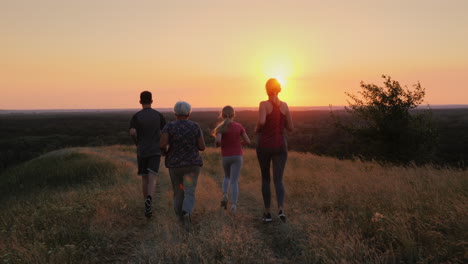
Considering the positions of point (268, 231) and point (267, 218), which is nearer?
point (268, 231)

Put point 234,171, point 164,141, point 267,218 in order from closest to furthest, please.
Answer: point 164,141, point 267,218, point 234,171

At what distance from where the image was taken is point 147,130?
639 centimetres

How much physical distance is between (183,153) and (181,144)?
151mm

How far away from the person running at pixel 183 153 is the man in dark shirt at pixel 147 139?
877 millimetres

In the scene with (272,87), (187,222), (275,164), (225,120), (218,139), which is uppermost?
(272,87)

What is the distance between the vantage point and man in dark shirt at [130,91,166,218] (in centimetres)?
638

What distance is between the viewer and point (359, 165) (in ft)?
44.0

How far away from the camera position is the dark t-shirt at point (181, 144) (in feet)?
18.2

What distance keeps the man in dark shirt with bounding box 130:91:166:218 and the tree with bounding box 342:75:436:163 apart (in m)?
14.1

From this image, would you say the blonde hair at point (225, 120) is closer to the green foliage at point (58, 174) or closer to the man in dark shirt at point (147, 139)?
the man in dark shirt at point (147, 139)

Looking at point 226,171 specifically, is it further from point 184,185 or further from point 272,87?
point 272,87

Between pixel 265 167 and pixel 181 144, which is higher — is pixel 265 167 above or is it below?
below

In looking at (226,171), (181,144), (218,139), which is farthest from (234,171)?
(181,144)

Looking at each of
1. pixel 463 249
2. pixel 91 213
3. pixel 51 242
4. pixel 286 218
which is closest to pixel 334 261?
pixel 463 249
